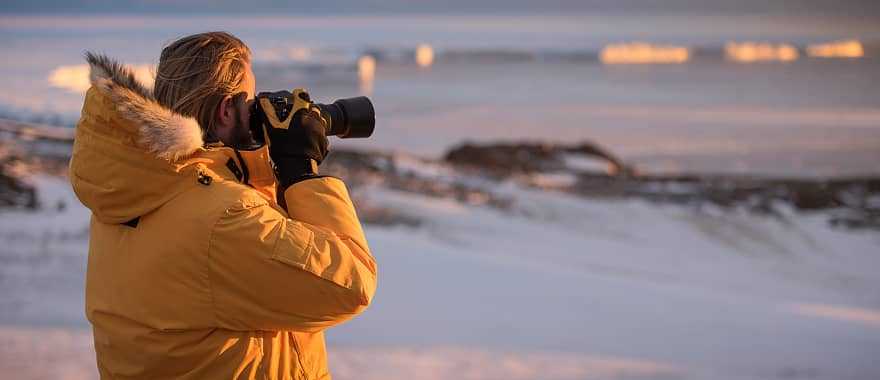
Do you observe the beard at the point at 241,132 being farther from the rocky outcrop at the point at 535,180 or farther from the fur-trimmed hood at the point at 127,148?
the rocky outcrop at the point at 535,180

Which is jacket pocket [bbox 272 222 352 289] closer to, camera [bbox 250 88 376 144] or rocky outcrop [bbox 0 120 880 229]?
camera [bbox 250 88 376 144]

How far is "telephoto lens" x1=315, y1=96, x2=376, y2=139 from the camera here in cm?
198

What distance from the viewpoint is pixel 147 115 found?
1.60m

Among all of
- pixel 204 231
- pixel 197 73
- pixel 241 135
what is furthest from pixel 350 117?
pixel 204 231

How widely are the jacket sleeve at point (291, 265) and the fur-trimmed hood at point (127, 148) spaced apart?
0.43 feet

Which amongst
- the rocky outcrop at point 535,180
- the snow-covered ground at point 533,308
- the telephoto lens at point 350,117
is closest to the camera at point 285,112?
the telephoto lens at point 350,117

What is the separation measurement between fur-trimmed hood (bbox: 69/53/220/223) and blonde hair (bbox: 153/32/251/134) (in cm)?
8

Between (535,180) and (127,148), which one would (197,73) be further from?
(535,180)

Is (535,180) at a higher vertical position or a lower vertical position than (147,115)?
higher

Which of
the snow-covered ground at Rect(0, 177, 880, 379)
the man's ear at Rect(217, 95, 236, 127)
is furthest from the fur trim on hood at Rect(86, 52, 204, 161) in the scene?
the snow-covered ground at Rect(0, 177, 880, 379)

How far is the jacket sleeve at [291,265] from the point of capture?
63.6 inches

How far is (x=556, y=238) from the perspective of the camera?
27.1ft

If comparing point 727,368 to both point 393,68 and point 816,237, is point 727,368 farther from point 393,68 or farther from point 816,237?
point 393,68

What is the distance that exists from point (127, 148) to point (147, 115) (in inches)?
2.7
